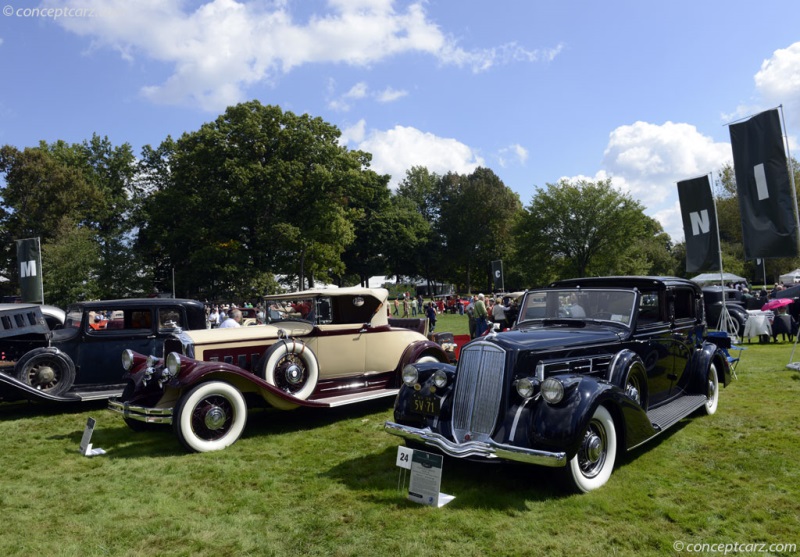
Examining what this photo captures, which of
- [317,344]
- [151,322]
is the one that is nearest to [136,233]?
[151,322]

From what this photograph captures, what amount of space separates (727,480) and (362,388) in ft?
15.6

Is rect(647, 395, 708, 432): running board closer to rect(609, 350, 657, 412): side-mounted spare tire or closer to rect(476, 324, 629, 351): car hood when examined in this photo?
rect(609, 350, 657, 412): side-mounted spare tire

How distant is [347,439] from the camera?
668 centimetres

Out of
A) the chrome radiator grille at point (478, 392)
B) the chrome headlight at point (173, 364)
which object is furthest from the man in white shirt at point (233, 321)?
the chrome radiator grille at point (478, 392)

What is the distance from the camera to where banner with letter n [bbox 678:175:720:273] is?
50.1ft

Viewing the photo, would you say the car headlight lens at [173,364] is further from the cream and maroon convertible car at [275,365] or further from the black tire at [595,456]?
the black tire at [595,456]

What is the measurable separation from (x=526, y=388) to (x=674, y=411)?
2.40 meters

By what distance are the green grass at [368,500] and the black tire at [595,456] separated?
4.5 inches

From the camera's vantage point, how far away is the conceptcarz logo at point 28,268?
65.5 feet

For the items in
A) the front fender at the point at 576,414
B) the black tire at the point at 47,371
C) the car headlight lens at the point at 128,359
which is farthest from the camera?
the black tire at the point at 47,371

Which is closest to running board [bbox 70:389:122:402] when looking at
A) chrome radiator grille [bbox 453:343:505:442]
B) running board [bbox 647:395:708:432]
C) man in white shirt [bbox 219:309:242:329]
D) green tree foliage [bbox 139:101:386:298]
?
man in white shirt [bbox 219:309:242:329]

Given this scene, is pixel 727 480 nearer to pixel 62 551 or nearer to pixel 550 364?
pixel 550 364

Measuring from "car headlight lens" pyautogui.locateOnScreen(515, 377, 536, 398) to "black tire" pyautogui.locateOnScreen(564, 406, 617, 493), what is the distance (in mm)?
519

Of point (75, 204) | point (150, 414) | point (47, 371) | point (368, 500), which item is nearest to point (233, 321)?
point (47, 371)
